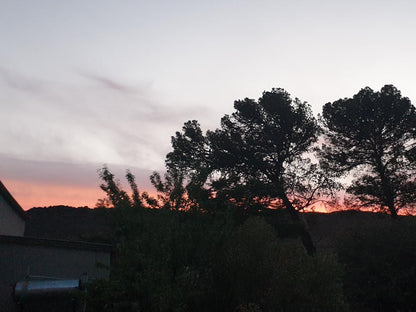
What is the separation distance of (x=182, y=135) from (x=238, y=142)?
17.2 feet

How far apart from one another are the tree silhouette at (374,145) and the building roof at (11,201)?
2368 centimetres

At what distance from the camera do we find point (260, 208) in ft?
106

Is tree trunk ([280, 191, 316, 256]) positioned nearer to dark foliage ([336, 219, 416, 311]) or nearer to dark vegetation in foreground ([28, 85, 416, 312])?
dark vegetation in foreground ([28, 85, 416, 312])

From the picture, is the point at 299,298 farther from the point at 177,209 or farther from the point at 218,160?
the point at 218,160

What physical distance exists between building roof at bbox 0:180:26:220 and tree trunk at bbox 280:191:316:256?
18973mm

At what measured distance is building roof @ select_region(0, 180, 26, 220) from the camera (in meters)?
21.2

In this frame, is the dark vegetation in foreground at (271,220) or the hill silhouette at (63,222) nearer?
the dark vegetation in foreground at (271,220)

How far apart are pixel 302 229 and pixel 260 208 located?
3.53 metres

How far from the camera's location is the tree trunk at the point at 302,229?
3283 cm

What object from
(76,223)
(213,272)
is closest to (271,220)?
(213,272)

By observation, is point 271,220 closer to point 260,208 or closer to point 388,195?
point 260,208

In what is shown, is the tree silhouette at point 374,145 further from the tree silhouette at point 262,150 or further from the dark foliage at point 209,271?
the dark foliage at point 209,271

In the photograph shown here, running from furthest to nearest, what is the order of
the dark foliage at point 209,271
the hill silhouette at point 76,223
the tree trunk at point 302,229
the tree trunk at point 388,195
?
the hill silhouette at point 76,223 → the tree trunk at point 388,195 → the tree trunk at point 302,229 → the dark foliage at point 209,271

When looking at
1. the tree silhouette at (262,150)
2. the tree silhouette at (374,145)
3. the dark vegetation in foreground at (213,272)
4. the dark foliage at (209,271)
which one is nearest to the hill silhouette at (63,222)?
the tree silhouette at (262,150)
